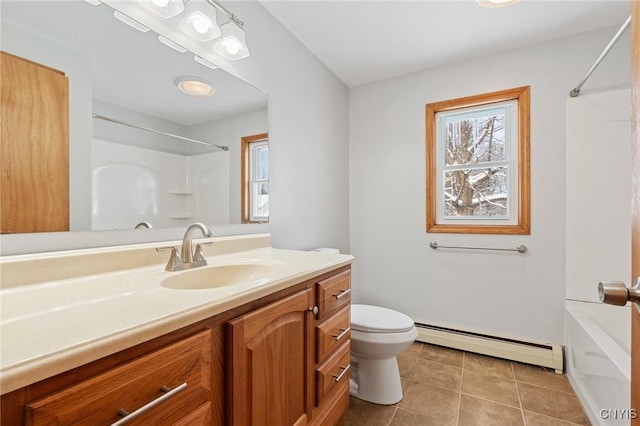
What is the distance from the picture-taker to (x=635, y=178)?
0.57 m

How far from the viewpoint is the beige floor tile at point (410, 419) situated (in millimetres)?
1472

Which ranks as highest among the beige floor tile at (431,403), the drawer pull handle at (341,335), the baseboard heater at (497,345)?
the drawer pull handle at (341,335)

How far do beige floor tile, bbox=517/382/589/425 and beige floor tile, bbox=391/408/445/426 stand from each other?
570 mm

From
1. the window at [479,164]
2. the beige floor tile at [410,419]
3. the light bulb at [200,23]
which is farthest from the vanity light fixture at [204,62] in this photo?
the beige floor tile at [410,419]

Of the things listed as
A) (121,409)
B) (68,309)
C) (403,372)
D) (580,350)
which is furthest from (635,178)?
(403,372)

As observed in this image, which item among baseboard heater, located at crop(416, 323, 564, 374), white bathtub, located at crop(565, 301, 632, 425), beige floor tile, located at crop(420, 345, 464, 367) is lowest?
beige floor tile, located at crop(420, 345, 464, 367)

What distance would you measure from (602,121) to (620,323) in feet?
4.12

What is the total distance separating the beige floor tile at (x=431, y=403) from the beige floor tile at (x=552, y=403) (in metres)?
0.39

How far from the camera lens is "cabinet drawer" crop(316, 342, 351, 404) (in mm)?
1137

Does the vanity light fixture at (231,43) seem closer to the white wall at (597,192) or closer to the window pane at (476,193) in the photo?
the window pane at (476,193)

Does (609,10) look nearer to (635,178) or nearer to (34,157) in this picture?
(635,178)

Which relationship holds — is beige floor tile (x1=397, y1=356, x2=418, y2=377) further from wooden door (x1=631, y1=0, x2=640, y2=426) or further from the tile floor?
wooden door (x1=631, y1=0, x2=640, y2=426)

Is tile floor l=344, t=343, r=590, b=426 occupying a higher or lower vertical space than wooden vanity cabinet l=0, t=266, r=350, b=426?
lower

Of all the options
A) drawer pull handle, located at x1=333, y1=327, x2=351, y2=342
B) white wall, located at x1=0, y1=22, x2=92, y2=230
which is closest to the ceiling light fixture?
white wall, located at x1=0, y1=22, x2=92, y2=230
